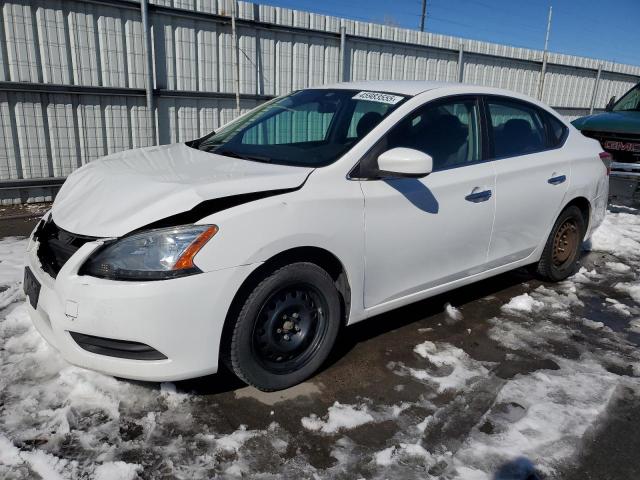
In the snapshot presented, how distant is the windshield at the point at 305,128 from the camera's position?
→ 3270mm

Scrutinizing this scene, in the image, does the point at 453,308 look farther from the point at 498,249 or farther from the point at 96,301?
the point at 96,301

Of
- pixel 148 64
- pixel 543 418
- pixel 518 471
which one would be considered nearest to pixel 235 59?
pixel 148 64

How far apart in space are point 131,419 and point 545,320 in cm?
312

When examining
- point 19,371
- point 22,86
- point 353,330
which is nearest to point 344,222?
point 353,330

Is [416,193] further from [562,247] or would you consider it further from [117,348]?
[562,247]

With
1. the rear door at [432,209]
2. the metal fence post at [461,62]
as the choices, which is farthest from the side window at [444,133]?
the metal fence post at [461,62]

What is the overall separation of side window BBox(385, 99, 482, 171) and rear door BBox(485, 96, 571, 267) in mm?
205

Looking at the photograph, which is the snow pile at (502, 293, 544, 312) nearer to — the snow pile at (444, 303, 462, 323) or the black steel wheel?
the snow pile at (444, 303, 462, 323)

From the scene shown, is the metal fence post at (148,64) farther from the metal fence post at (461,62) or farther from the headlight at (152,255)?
the metal fence post at (461,62)

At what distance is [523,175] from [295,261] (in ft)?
7.15

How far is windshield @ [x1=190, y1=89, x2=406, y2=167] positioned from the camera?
3.27m

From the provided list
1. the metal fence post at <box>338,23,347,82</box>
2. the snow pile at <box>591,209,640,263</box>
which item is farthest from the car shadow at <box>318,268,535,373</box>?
the metal fence post at <box>338,23,347,82</box>

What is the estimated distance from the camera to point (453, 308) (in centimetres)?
425

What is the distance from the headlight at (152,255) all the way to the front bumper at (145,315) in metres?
0.04
